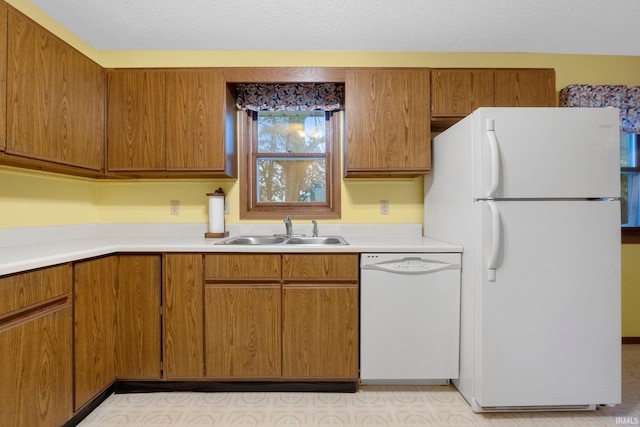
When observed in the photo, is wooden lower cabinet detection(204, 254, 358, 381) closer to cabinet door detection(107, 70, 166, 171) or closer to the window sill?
cabinet door detection(107, 70, 166, 171)

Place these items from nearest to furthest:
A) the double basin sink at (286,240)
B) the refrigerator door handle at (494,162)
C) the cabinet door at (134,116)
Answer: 1. the refrigerator door handle at (494,162)
2. the cabinet door at (134,116)
3. the double basin sink at (286,240)

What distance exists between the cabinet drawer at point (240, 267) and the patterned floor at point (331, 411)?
72 cm

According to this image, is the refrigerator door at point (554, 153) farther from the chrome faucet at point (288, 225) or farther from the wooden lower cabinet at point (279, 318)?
the chrome faucet at point (288, 225)

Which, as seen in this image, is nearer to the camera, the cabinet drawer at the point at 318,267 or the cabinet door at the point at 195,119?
the cabinet drawer at the point at 318,267

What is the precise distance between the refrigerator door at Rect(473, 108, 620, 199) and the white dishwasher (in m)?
0.58

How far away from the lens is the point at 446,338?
1882 mm

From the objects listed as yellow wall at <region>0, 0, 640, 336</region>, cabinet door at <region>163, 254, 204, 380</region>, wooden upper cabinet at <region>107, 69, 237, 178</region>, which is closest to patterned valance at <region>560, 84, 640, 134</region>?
yellow wall at <region>0, 0, 640, 336</region>

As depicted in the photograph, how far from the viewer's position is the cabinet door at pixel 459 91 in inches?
86.5

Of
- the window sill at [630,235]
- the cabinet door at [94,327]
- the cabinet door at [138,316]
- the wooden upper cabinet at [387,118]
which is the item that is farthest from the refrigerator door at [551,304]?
the cabinet door at [94,327]

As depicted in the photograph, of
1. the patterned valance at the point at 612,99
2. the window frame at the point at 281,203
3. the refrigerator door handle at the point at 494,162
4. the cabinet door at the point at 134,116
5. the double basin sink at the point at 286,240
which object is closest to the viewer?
the refrigerator door handle at the point at 494,162

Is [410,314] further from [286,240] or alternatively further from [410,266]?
[286,240]

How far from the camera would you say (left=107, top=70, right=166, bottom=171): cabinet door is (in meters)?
2.14

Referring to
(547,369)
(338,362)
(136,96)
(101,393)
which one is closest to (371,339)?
(338,362)

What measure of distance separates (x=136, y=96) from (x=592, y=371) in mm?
3170
